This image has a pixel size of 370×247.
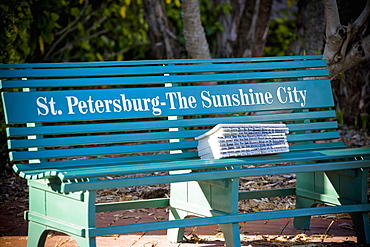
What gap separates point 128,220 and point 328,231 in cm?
150

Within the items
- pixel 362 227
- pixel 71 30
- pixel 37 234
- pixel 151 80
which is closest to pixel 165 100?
pixel 151 80

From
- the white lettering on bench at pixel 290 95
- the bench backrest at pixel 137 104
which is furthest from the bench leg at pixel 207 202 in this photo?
the white lettering on bench at pixel 290 95

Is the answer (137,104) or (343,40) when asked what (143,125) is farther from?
(343,40)

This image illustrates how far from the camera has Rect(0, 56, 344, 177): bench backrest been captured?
11.8 feet

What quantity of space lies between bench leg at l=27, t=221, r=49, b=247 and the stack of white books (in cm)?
111

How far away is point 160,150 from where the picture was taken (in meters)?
3.88

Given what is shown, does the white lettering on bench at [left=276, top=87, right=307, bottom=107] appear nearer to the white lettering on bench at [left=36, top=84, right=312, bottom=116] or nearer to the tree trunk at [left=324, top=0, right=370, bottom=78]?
the white lettering on bench at [left=36, top=84, right=312, bottom=116]

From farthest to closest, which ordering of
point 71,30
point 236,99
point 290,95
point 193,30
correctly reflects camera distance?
point 71,30, point 193,30, point 290,95, point 236,99

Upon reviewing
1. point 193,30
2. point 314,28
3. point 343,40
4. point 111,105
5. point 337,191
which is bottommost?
point 337,191

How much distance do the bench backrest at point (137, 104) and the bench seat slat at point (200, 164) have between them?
1.25 ft

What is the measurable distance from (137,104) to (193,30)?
298 centimetres

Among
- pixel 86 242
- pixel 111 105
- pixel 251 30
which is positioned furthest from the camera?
pixel 251 30

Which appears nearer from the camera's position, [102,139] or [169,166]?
[169,166]

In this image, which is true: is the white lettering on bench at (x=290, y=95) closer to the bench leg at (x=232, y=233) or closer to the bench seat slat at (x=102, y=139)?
the bench seat slat at (x=102, y=139)
